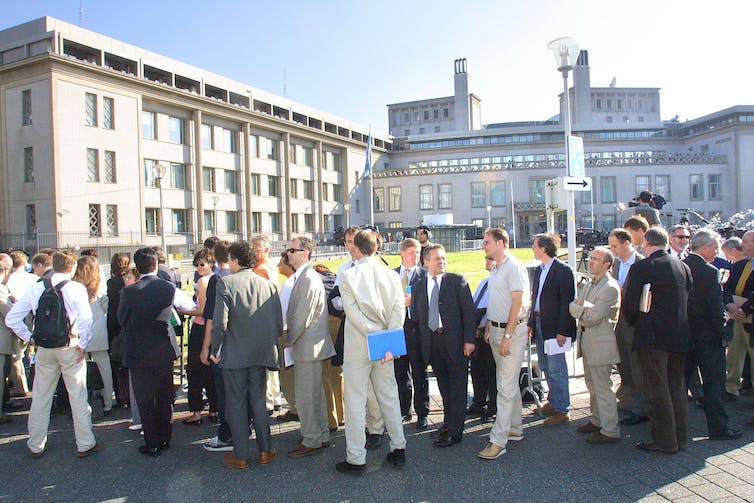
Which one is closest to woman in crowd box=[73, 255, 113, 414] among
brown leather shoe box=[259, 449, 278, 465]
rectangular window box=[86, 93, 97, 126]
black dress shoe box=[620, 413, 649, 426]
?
brown leather shoe box=[259, 449, 278, 465]

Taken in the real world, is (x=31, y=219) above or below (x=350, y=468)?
above

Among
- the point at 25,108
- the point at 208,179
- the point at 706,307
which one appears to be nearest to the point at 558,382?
the point at 706,307

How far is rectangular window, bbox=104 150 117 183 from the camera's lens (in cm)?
3844

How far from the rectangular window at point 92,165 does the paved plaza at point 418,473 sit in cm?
3568

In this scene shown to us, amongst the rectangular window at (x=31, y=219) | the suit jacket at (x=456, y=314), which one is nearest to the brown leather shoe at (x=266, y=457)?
the suit jacket at (x=456, y=314)

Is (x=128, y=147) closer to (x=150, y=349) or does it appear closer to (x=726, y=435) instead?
(x=150, y=349)

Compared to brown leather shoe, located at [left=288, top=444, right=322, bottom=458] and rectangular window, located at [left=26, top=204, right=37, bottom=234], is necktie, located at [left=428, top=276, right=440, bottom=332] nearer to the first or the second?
brown leather shoe, located at [left=288, top=444, right=322, bottom=458]

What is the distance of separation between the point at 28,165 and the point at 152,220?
8.85 meters

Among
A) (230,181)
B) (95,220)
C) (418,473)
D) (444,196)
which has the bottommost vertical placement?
(418,473)

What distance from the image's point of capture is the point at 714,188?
213 ft

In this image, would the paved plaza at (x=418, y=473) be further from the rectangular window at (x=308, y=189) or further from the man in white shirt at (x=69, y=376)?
the rectangular window at (x=308, y=189)

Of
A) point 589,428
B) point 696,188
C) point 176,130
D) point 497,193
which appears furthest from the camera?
point 497,193

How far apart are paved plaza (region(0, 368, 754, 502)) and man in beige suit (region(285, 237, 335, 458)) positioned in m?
0.24

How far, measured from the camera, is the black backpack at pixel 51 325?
215 inches
